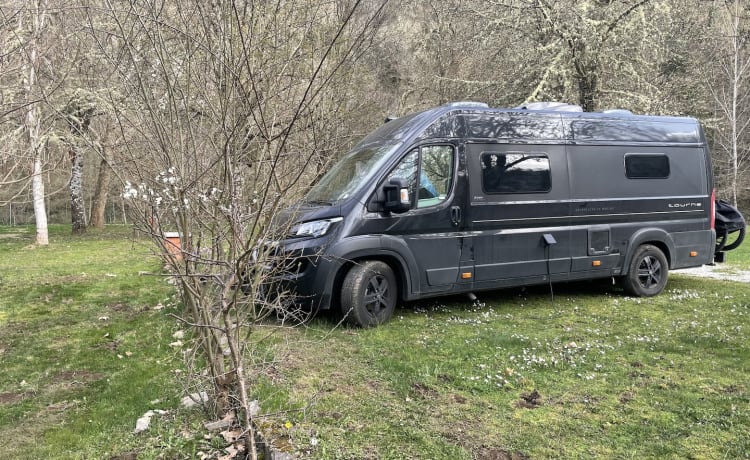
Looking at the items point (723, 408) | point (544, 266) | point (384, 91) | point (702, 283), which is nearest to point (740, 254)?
point (702, 283)

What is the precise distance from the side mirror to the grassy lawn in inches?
55.6

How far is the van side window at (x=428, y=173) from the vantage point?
620 cm

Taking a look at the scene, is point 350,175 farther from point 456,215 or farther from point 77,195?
point 77,195

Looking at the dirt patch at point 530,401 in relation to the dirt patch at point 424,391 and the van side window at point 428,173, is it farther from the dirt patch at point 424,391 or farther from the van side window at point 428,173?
the van side window at point 428,173

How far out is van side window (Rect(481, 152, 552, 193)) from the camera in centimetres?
665

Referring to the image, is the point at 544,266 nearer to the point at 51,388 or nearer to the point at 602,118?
the point at 602,118

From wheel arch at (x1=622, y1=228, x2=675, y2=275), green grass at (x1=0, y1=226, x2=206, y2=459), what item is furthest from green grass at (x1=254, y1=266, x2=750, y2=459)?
wheel arch at (x1=622, y1=228, x2=675, y2=275)

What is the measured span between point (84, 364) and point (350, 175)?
11.8 ft

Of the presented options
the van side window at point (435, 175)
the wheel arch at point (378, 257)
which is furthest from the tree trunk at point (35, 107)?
the van side window at point (435, 175)

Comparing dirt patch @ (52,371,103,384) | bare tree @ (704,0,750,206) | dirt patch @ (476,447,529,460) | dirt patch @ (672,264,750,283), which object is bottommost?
dirt patch @ (476,447,529,460)

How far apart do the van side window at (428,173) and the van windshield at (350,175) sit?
282 millimetres

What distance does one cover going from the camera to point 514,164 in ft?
22.4

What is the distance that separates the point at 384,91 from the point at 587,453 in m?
14.6

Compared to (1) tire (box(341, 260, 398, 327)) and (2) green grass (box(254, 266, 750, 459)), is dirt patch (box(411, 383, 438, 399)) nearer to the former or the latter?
(2) green grass (box(254, 266, 750, 459))
